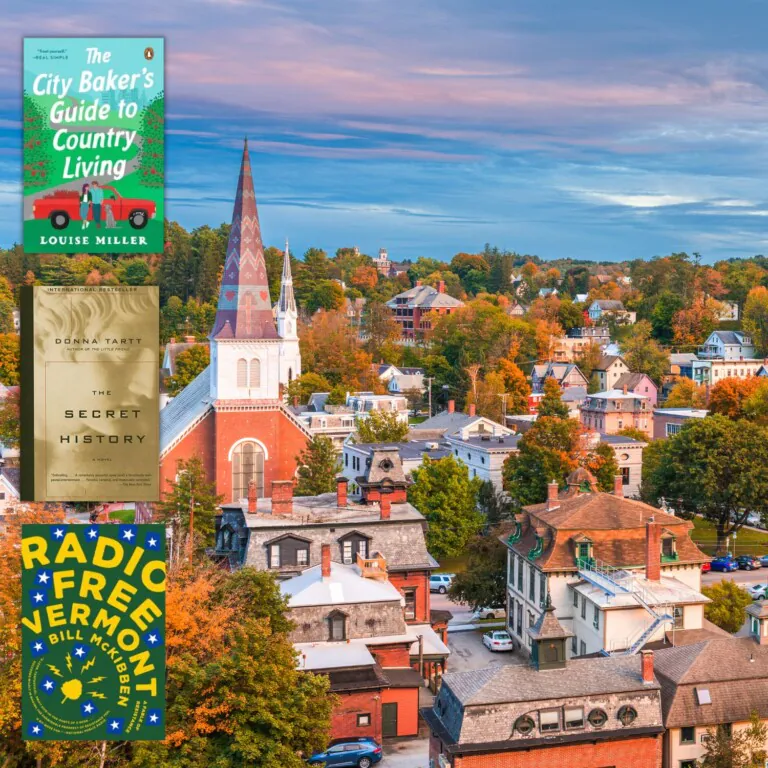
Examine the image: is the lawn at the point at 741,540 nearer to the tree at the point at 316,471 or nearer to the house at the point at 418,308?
the tree at the point at 316,471

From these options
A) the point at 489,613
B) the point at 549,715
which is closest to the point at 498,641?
the point at 489,613

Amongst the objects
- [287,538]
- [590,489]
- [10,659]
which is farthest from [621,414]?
[10,659]

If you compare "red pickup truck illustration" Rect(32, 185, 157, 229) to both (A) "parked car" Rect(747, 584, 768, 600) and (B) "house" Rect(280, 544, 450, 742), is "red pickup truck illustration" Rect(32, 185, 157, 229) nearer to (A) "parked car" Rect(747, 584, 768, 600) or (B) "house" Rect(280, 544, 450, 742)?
(B) "house" Rect(280, 544, 450, 742)

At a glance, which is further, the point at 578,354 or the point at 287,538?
the point at 578,354

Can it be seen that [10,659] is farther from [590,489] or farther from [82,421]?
[590,489]

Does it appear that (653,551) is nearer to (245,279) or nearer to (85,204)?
(245,279)

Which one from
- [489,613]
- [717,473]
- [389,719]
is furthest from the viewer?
[717,473]
